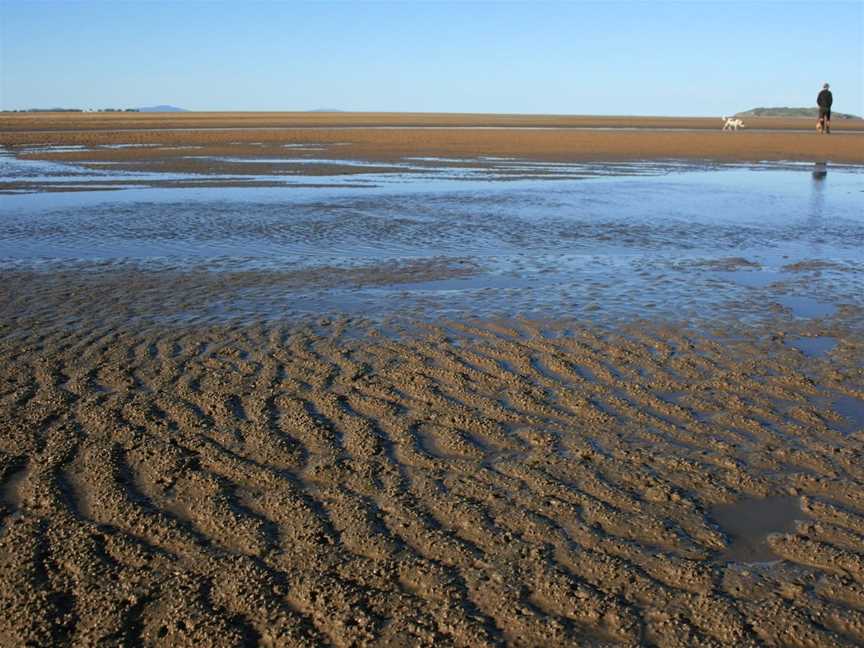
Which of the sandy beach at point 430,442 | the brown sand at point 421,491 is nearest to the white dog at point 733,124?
the sandy beach at point 430,442

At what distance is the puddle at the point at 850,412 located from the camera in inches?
231

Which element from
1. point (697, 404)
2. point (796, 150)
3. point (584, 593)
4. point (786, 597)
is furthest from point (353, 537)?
point (796, 150)

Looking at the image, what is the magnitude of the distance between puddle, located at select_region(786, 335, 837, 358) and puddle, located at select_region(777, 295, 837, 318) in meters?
0.87

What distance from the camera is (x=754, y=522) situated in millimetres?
4523

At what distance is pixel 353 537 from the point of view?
427 cm

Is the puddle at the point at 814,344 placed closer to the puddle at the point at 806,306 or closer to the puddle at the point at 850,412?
the puddle at the point at 806,306

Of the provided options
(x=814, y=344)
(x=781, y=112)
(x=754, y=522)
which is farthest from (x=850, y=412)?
(x=781, y=112)

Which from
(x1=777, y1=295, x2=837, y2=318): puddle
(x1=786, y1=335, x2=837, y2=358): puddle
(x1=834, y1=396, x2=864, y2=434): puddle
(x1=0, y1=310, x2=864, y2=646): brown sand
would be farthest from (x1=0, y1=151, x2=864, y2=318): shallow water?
(x1=834, y1=396, x2=864, y2=434): puddle

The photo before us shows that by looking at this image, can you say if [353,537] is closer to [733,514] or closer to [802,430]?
[733,514]

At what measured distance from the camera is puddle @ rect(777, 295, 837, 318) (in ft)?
29.1

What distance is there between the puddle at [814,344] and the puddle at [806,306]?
87 cm

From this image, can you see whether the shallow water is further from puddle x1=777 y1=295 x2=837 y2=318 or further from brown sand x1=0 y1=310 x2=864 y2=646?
brown sand x1=0 y1=310 x2=864 y2=646

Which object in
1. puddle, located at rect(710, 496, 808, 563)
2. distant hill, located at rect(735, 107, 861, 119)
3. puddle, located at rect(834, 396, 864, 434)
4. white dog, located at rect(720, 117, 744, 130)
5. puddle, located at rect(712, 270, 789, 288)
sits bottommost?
puddle, located at rect(710, 496, 808, 563)

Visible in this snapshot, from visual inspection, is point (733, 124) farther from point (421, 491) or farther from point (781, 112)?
point (781, 112)
